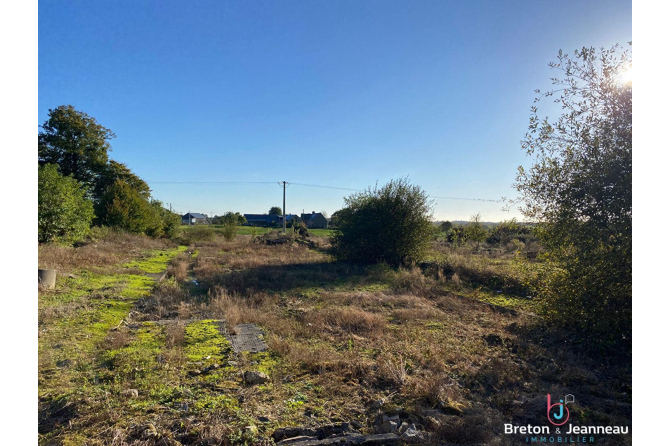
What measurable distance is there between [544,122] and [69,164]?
32.7 metres

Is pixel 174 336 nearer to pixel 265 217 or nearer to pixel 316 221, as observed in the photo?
pixel 316 221

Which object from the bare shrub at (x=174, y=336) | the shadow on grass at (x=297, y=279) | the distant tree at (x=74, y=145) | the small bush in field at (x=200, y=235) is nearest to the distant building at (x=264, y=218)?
the small bush in field at (x=200, y=235)

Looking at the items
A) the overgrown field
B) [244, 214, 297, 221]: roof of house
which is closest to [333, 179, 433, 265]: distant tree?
the overgrown field

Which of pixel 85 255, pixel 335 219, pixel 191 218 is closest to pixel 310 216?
pixel 191 218

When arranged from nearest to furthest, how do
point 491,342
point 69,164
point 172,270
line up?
1. point 491,342
2. point 172,270
3. point 69,164

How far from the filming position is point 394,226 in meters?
15.2

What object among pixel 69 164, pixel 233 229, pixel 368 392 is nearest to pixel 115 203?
pixel 69 164

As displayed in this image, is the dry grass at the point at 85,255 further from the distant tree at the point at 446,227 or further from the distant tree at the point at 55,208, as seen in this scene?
the distant tree at the point at 446,227

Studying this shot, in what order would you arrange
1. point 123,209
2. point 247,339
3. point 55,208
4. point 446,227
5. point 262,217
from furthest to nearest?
1. point 262,217
2. point 446,227
3. point 123,209
4. point 55,208
5. point 247,339

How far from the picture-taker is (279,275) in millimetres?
11859

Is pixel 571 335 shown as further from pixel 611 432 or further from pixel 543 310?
pixel 611 432

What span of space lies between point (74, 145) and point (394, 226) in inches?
1044

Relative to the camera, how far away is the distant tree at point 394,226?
1513 centimetres

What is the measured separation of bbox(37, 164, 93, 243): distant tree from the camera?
15.0m
